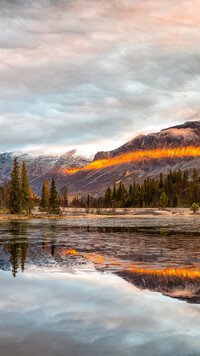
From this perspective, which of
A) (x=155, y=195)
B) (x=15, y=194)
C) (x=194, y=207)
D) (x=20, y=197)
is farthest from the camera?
(x=155, y=195)

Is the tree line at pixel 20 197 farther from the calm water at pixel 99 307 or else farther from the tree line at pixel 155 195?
the calm water at pixel 99 307

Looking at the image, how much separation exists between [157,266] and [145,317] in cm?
811

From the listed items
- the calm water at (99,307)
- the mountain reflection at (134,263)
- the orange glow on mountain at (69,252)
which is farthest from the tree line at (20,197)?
the calm water at (99,307)

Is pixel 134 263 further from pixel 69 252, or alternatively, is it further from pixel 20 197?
pixel 20 197

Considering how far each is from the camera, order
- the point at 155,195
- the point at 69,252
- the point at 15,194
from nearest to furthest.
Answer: the point at 69,252 → the point at 15,194 → the point at 155,195

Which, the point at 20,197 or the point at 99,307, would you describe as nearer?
the point at 99,307

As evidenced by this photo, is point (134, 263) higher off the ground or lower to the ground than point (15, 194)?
lower

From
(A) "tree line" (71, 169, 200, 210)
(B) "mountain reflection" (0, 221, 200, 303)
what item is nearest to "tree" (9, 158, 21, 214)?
(B) "mountain reflection" (0, 221, 200, 303)

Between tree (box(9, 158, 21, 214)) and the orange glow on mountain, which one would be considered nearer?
the orange glow on mountain

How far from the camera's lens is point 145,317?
1007 cm

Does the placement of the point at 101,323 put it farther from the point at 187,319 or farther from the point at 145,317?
the point at 187,319

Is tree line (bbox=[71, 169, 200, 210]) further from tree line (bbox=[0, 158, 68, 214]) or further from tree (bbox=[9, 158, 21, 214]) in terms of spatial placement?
tree (bbox=[9, 158, 21, 214])

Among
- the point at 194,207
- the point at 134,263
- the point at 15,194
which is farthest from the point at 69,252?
the point at 194,207

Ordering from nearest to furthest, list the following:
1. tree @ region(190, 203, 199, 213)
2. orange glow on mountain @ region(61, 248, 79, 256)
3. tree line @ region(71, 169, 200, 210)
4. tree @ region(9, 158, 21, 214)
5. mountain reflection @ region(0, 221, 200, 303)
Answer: mountain reflection @ region(0, 221, 200, 303) → orange glow on mountain @ region(61, 248, 79, 256) → tree @ region(9, 158, 21, 214) → tree @ region(190, 203, 199, 213) → tree line @ region(71, 169, 200, 210)
